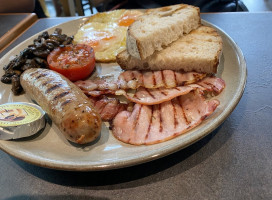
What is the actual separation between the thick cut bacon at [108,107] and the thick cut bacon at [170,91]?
9 cm

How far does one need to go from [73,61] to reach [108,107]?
0.75 m

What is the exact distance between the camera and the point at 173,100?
1679 mm

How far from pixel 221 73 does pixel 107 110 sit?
982 millimetres

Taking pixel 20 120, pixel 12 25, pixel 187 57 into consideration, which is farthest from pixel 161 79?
pixel 12 25

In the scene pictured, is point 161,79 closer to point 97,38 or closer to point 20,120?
point 20,120

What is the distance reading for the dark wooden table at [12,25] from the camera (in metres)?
3.33

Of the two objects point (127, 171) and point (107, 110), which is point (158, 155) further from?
point (107, 110)

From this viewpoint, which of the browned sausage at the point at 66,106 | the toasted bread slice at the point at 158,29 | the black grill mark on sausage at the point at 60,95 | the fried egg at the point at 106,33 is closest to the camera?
the browned sausage at the point at 66,106

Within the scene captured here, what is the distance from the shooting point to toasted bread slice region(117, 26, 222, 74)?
1915mm

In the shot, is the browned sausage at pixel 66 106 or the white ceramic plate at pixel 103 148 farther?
the browned sausage at pixel 66 106

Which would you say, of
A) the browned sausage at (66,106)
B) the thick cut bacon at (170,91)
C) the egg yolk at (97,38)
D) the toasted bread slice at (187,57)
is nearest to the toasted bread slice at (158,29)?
Answer: the toasted bread slice at (187,57)

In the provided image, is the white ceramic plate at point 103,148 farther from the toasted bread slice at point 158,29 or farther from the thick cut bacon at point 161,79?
the toasted bread slice at point 158,29

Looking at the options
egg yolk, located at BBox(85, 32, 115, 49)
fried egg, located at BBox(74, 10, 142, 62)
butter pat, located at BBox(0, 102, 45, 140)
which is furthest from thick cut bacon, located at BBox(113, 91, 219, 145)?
egg yolk, located at BBox(85, 32, 115, 49)

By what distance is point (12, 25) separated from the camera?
373cm
